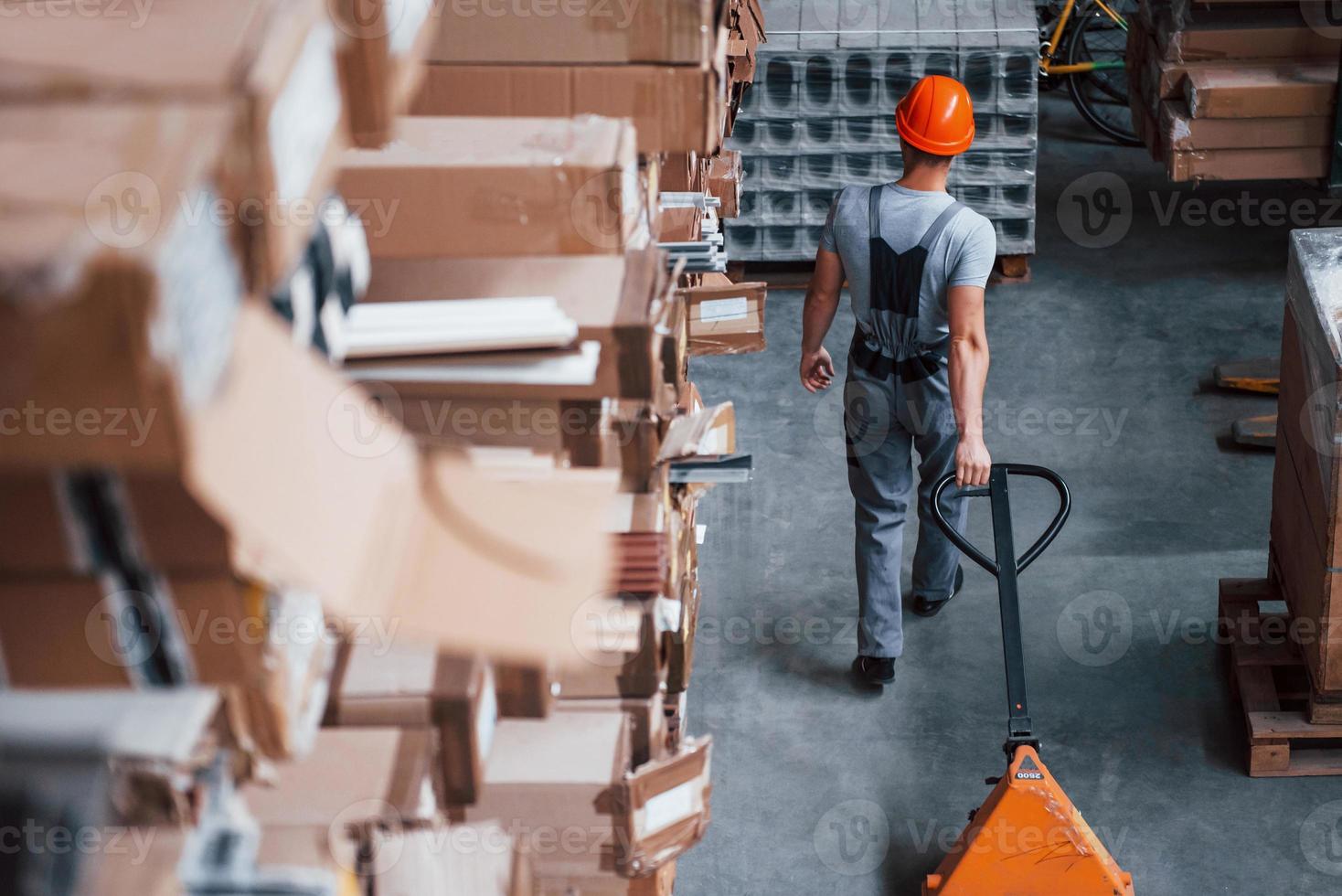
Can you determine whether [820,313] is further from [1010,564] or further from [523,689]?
[523,689]

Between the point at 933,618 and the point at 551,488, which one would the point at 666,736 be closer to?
the point at 551,488

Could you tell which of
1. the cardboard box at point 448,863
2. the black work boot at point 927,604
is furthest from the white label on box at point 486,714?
the black work boot at point 927,604

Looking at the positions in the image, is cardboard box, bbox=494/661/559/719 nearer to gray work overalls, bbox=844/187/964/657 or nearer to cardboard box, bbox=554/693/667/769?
cardboard box, bbox=554/693/667/769

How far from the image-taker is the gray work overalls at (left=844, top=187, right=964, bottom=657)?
479 cm

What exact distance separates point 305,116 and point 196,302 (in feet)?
0.91

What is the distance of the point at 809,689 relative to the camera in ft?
16.8

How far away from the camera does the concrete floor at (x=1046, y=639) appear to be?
4367 mm

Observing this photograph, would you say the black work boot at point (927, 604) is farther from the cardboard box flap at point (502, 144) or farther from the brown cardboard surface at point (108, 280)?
the brown cardboard surface at point (108, 280)

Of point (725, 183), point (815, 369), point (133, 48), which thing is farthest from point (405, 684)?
point (725, 183)

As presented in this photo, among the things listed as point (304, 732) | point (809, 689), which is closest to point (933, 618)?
point (809, 689)

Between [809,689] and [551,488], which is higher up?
[551,488]

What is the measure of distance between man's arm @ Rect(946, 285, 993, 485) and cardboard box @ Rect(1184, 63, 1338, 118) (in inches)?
107

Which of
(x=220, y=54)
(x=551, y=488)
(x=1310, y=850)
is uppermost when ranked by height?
(x=220, y=54)

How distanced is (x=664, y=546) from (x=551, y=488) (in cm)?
74
